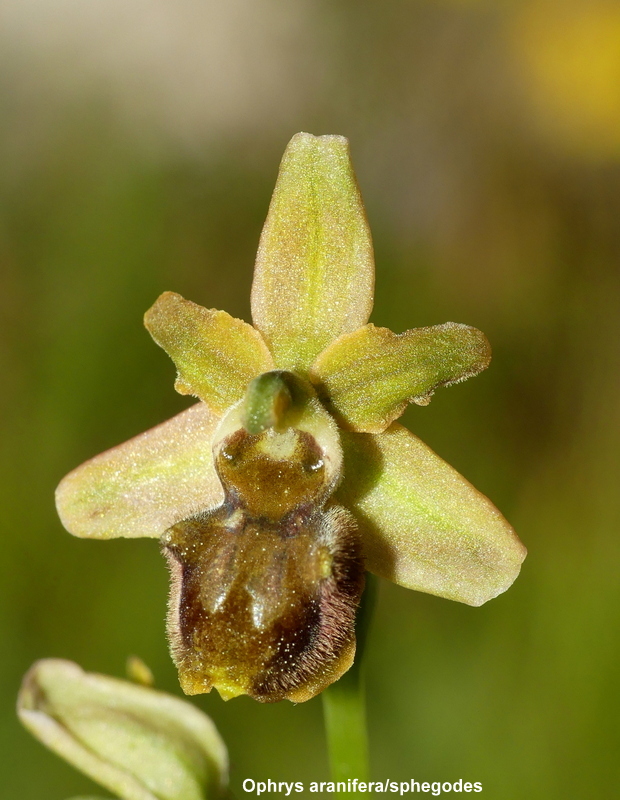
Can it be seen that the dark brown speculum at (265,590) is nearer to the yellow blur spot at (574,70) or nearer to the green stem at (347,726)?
the green stem at (347,726)

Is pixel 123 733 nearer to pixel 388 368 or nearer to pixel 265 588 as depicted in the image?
pixel 265 588

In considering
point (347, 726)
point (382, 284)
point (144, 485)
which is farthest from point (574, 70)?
point (347, 726)

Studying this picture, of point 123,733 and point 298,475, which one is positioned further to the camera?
point 123,733

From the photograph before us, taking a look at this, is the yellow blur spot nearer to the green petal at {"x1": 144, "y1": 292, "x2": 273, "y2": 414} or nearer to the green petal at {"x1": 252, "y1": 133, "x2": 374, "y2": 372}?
the green petal at {"x1": 252, "y1": 133, "x2": 374, "y2": 372}

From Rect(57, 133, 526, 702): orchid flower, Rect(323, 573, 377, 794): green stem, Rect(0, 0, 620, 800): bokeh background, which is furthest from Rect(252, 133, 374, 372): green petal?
Rect(0, 0, 620, 800): bokeh background

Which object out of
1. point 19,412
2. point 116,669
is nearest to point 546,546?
point 116,669

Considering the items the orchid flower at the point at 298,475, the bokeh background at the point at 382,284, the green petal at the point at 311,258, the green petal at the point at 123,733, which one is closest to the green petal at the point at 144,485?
the orchid flower at the point at 298,475

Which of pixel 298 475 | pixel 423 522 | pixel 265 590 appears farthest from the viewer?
pixel 423 522

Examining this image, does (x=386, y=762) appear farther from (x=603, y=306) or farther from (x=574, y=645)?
(x=603, y=306)
